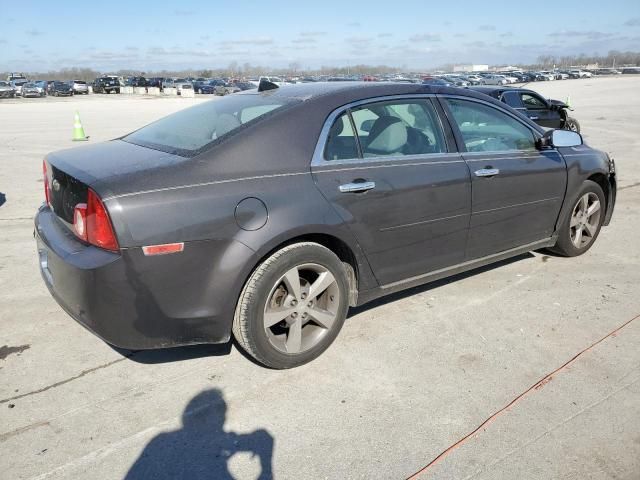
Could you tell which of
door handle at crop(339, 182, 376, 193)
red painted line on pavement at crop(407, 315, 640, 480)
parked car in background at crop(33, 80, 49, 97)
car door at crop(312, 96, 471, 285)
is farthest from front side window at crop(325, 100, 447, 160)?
parked car in background at crop(33, 80, 49, 97)

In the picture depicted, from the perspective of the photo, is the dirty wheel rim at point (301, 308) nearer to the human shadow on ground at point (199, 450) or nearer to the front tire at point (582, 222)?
the human shadow on ground at point (199, 450)

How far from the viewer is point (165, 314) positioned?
9.14ft

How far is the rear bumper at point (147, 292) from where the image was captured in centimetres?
265

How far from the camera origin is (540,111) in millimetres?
13648

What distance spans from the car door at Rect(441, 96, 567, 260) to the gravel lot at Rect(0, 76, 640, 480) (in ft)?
1.67

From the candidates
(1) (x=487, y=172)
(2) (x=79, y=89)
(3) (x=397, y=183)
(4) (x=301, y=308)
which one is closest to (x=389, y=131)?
(3) (x=397, y=183)

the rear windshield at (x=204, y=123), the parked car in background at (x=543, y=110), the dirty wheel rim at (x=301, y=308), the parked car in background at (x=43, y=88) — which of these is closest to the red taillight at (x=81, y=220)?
the rear windshield at (x=204, y=123)

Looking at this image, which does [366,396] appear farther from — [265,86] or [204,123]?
[265,86]

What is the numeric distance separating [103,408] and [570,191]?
4.07m

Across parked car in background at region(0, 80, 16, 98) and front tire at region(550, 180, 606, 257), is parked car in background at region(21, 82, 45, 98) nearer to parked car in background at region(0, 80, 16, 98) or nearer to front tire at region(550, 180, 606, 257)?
parked car in background at region(0, 80, 16, 98)

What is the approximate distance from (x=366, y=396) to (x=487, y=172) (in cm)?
194

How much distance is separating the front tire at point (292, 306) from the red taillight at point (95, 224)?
2.49ft

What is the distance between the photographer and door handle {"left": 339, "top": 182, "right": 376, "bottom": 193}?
324 cm

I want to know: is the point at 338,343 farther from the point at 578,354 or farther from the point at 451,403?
the point at 578,354
